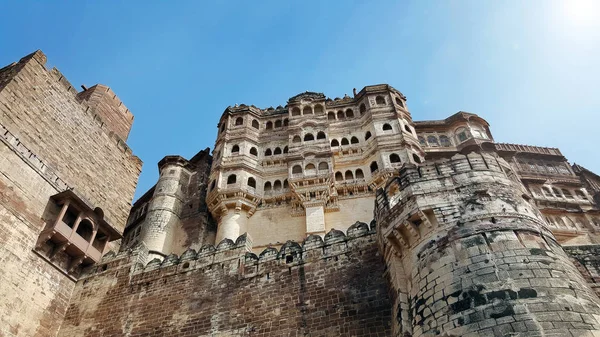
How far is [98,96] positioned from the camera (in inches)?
875

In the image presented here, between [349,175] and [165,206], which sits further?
[349,175]

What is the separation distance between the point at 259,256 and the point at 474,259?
19.0 feet

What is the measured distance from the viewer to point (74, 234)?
13.4m

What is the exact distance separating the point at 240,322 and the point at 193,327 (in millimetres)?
1230

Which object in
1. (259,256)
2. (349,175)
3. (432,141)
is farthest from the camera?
(432,141)

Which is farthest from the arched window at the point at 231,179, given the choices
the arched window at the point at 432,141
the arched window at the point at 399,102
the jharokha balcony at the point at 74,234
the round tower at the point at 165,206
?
the arched window at the point at 432,141

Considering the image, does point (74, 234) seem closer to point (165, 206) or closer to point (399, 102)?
point (165, 206)

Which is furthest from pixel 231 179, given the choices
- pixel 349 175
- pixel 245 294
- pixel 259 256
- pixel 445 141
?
pixel 445 141

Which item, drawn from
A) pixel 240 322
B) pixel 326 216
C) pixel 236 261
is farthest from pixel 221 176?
pixel 240 322

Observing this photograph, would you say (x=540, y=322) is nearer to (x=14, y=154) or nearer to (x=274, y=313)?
(x=274, y=313)

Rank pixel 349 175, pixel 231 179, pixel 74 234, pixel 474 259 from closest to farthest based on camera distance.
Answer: pixel 474 259
pixel 74 234
pixel 231 179
pixel 349 175

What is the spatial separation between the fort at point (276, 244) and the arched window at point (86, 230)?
0.15ft

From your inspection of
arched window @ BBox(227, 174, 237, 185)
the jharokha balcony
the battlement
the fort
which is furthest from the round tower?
the battlement

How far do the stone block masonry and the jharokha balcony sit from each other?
2.93 feet
